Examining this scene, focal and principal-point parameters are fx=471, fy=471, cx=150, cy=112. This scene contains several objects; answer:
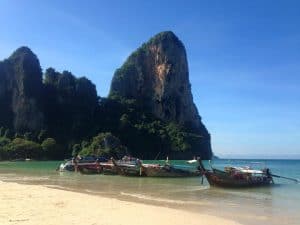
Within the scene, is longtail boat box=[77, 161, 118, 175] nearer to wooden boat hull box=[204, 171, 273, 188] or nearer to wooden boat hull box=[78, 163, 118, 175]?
wooden boat hull box=[78, 163, 118, 175]

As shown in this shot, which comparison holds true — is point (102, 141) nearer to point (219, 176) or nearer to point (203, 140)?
point (203, 140)

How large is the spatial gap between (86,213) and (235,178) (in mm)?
14867

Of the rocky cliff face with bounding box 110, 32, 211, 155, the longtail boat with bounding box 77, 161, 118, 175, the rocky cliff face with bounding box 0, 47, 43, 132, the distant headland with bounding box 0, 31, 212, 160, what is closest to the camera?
the longtail boat with bounding box 77, 161, 118, 175

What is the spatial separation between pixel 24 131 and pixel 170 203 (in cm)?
9373

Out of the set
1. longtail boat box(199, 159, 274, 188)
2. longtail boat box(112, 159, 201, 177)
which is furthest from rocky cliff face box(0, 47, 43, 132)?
longtail boat box(199, 159, 274, 188)

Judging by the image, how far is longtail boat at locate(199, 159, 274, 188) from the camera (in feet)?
87.1

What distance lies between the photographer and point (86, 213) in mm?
14188

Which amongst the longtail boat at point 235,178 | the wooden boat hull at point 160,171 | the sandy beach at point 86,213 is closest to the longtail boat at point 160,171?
the wooden boat hull at point 160,171

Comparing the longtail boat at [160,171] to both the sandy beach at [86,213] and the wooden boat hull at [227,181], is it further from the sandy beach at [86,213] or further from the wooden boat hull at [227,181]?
the sandy beach at [86,213]

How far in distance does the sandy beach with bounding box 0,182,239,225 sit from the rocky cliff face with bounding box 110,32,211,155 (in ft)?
368

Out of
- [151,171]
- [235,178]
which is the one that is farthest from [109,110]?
[235,178]

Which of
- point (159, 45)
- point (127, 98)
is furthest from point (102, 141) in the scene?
point (159, 45)

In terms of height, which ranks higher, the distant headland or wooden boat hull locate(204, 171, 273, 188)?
the distant headland

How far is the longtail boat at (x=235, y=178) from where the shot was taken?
26547 mm
